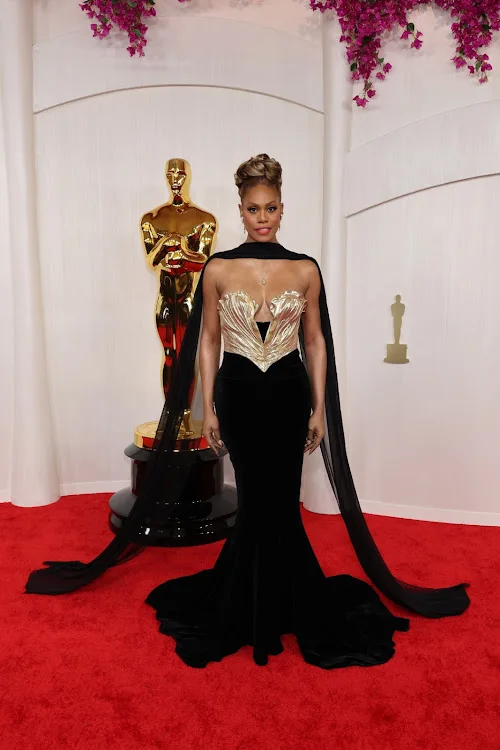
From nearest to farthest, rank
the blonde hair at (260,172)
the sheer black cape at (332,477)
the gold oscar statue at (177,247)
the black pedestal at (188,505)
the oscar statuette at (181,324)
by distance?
the blonde hair at (260,172)
the sheer black cape at (332,477)
the black pedestal at (188,505)
the oscar statuette at (181,324)
the gold oscar statue at (177,247)

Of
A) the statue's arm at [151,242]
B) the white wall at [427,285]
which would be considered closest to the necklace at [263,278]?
the statue's arm at [151,242]

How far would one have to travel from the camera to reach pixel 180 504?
3846 millimetres

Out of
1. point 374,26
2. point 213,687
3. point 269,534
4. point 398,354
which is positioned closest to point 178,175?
point 374,26

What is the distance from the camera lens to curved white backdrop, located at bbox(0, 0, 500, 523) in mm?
4074

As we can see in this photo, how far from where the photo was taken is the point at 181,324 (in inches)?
Result: 160

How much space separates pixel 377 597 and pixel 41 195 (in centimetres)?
348

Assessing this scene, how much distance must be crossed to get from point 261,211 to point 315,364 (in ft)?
2.34

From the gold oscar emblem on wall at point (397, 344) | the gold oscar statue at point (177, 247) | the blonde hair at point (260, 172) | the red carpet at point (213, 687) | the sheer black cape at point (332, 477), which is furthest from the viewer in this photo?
the gold oscar emblem on wall at point (397, 344)

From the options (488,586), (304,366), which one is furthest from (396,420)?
(304,366)

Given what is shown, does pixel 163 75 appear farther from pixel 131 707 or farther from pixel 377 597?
pixel 131 707

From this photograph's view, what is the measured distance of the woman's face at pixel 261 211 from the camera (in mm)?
2566

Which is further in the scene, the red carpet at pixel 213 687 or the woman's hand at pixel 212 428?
the woman's hand at pixel 212 428

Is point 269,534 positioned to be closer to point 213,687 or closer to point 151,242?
point 213,687

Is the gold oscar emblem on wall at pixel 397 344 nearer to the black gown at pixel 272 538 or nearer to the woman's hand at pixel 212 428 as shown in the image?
the black gown at pixel 272 538
